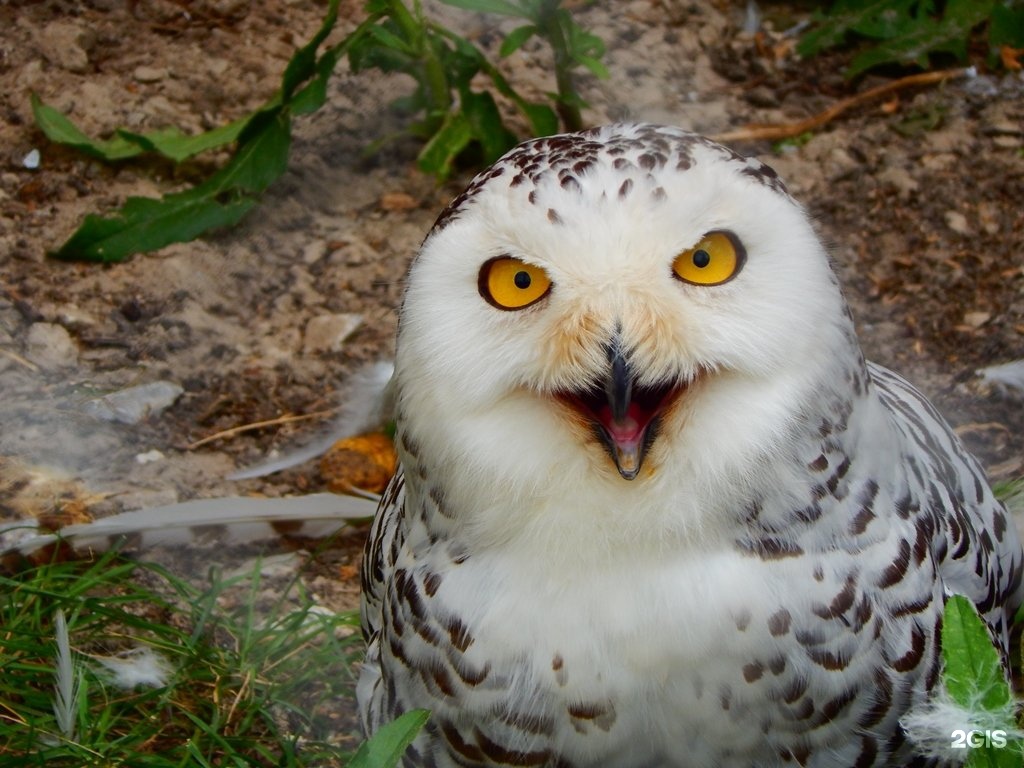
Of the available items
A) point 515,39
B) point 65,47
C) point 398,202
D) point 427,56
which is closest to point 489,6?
point 515,39

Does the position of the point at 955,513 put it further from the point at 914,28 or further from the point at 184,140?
the point at 184,140

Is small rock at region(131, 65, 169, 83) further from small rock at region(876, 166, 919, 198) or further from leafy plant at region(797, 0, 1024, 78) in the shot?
small rock at region(876, 166, 919, 198)

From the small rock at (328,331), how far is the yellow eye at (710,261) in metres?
2.23

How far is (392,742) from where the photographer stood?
2088mm

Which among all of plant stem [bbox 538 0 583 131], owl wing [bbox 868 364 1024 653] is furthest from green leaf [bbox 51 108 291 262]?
owl wing [bbox 868 364 1024 653]

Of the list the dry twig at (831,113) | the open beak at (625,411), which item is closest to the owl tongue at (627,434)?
the open beak at (625,411)

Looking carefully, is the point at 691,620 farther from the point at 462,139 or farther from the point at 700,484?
the point at 462,139

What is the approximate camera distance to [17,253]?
405 centimetres

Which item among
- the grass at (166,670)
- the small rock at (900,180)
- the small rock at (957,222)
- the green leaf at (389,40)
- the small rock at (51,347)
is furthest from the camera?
the small rock at (900,180)

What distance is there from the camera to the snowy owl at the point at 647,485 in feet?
6.18

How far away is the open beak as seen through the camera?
1866 mm

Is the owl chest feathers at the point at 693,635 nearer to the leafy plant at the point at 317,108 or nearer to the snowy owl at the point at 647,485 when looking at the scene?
the snowy owl at the point at 647,485

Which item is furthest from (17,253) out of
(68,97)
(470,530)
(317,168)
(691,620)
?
(691,620)

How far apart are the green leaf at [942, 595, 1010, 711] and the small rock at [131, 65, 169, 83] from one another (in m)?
3.37
